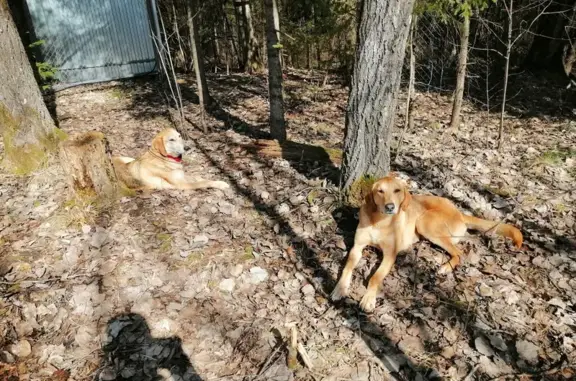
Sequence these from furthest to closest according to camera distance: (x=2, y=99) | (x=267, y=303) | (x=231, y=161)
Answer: (x=231, y=161), (x=2, y=99), (x=267, y=303)

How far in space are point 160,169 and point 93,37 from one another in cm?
909

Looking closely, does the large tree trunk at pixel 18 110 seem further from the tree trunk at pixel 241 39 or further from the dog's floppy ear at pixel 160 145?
the tree trunk at pixel 241 39

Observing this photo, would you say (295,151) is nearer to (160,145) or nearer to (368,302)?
(160,145)

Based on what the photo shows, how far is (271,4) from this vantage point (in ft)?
20.4

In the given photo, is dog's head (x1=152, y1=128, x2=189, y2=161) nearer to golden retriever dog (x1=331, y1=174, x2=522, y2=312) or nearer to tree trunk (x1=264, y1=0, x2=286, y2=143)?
tree trunk (x1=264, y1=0, x2=286, y2=143)

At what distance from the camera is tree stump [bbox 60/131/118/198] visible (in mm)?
4625

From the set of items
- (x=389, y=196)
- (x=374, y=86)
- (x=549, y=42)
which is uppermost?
(x=374, y=86)

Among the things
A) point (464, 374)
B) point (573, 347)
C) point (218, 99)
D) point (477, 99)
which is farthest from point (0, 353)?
point (477, 99)

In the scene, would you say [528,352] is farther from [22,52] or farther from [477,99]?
[477,99]

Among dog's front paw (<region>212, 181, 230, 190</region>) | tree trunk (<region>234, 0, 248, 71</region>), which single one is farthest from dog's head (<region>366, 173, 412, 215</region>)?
tree trunk (<region>234, 0, 248, 71</region>)

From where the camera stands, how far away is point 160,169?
5.50 meters

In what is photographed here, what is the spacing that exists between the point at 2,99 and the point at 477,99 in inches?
409

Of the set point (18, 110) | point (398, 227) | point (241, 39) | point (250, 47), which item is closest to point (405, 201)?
point (398, 227)

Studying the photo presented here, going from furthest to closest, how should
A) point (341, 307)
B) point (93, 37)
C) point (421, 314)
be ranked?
point (93, 37) → point (341, 307) → point (421, 314)
